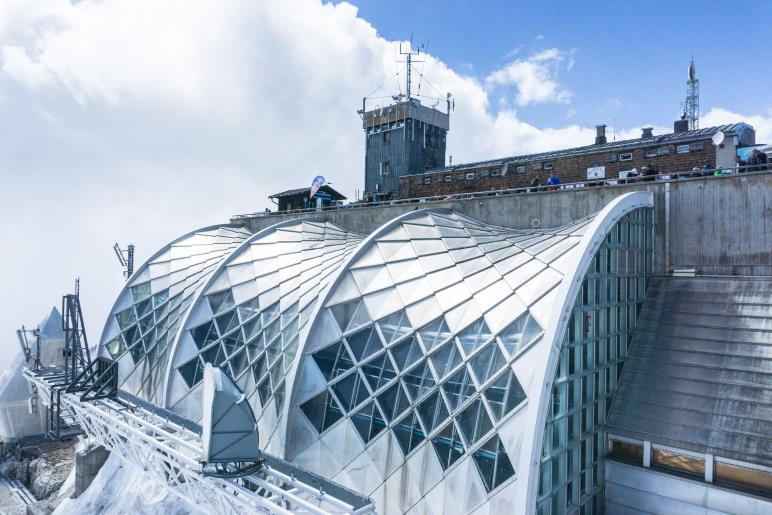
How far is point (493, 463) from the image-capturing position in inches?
559

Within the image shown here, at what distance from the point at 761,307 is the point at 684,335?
306cm

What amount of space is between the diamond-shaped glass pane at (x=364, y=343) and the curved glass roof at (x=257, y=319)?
13.1 feet

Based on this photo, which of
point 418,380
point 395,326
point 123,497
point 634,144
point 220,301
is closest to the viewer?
point 418,380

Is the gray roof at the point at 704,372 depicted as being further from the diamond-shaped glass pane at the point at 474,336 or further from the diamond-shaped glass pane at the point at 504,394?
the diamond-shaped glass pane at the point at 474,336

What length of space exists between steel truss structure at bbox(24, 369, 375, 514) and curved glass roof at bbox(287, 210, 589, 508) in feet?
4.76

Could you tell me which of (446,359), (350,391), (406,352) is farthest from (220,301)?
(446,359)

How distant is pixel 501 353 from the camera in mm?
15359

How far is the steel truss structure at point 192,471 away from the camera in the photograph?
15680 mm

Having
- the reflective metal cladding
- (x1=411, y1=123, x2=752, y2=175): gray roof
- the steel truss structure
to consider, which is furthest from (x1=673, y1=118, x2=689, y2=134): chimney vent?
the steel truss structure

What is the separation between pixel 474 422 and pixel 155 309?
89.4 ft

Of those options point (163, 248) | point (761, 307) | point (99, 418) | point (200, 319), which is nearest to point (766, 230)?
point (761, 307)

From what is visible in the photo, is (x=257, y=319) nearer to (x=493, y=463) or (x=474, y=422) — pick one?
(x=474, y=422)

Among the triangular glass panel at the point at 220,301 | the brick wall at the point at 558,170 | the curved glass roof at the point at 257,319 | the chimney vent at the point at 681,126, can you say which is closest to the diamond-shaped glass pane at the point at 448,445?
the curved glass roof at the point at 257,319

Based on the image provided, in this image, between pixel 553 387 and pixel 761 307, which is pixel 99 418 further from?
pixel 761 307
